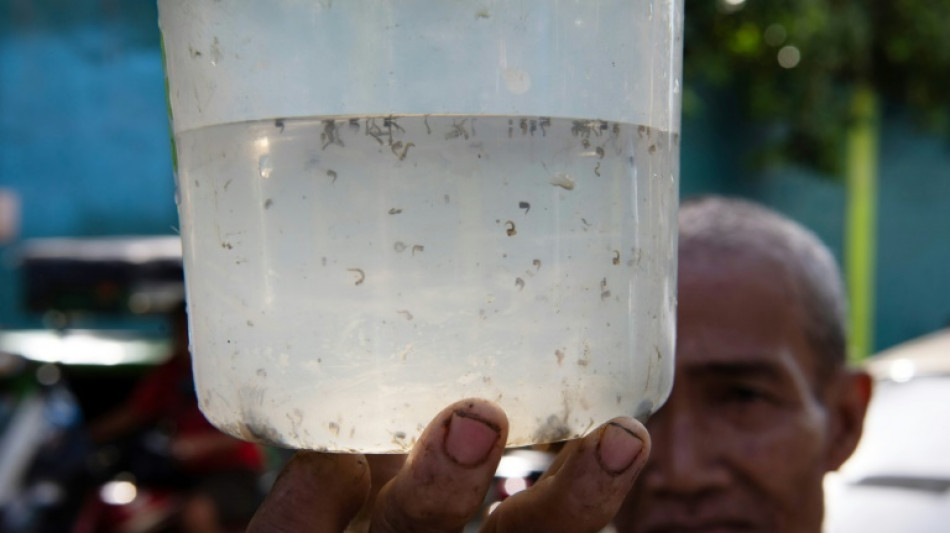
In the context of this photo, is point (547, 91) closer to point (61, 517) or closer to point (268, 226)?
point (268, 226)

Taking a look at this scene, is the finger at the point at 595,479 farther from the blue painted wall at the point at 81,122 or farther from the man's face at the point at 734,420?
the blue painted wall at the point at 81,122

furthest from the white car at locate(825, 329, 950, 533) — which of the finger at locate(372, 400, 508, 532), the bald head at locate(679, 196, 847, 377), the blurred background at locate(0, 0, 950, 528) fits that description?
the finger at locate(372, 400, 508, 532)

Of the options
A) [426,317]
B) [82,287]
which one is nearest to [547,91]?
[426,317]

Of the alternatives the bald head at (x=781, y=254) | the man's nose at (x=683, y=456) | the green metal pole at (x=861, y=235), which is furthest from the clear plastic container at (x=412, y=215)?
the green metal pole at (x=861, y=235)

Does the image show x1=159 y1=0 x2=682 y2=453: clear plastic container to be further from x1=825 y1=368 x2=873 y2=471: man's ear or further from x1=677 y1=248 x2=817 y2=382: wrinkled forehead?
x1=825 y1=368 x2=873 y2=471: man's ear

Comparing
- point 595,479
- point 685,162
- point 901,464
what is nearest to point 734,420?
point 595,479

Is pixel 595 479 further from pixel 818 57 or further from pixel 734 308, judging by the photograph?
pixel 818 57
